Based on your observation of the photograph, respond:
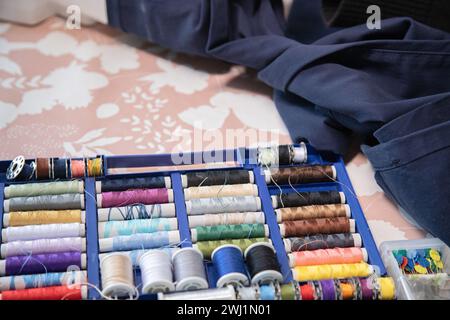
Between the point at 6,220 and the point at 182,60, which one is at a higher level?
the point at 182,60

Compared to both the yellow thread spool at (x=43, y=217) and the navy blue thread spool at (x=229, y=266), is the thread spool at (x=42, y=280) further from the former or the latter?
the navy blue thread spool at (x=229, y=266)

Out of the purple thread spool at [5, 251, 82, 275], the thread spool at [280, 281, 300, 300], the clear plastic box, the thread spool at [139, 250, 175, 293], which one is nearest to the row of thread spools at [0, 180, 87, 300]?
the purple thread spool at [5, 251, 82, 275]

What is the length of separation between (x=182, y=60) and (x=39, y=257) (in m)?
0.69

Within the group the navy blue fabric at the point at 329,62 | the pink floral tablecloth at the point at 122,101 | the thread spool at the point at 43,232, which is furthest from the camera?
the pink floral tablecloth at the point at 122,101

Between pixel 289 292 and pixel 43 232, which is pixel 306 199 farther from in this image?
pixel 43 232

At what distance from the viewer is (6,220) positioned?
3.95 ft

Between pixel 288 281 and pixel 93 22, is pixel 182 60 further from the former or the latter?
pixel 288 281

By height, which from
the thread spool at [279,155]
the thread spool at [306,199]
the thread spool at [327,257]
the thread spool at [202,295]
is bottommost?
the thread spool at [202,295]

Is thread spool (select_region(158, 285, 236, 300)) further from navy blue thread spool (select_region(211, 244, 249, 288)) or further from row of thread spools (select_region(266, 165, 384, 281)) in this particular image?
row of thread spools (select_region(266, 165, 384, 281))

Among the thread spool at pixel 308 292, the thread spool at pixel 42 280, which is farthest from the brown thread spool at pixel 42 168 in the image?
the thread spool at pixel 308 292

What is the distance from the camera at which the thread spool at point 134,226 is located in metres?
1.21

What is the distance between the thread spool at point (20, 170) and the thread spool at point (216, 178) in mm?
314

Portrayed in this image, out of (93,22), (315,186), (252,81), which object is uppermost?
(93,22)

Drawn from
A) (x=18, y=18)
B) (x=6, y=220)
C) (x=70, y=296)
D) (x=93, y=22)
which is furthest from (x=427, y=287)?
(x=18, y=18)
